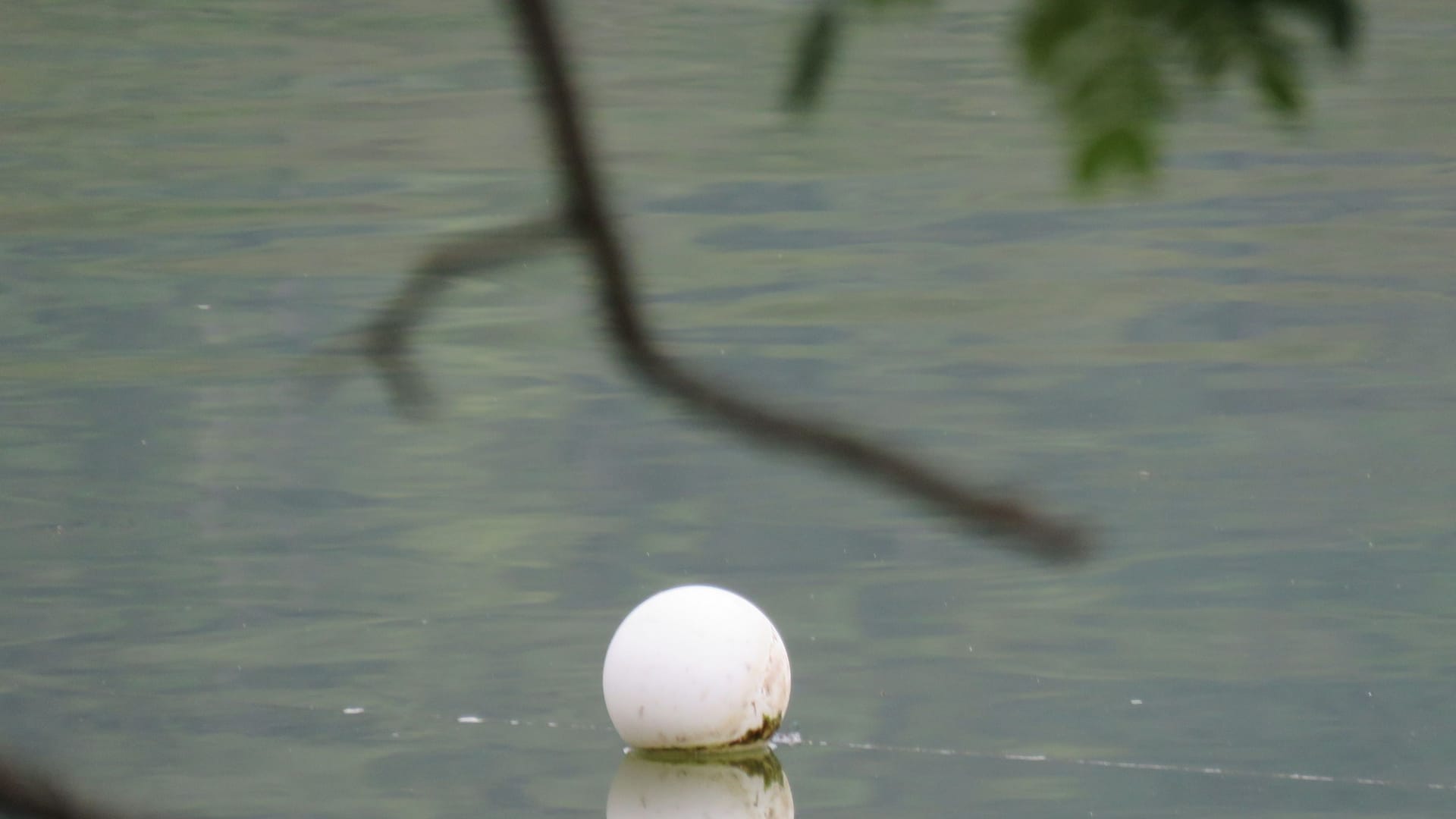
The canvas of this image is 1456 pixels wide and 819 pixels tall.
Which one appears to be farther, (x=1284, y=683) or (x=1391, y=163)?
(x=1391, y=163)

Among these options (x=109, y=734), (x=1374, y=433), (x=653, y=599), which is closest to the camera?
(x=653, y=599)

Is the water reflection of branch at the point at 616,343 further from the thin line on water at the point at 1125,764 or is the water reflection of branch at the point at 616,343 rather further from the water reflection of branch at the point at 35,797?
the thin line on water at the point at 1125,764

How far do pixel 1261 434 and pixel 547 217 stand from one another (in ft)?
16.8

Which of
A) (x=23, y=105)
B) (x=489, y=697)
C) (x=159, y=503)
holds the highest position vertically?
(x=489, y=697)

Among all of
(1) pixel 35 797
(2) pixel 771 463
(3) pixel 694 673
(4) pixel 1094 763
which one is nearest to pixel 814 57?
(1) pixel 35 797

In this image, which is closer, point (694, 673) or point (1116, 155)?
point (1116, 155)

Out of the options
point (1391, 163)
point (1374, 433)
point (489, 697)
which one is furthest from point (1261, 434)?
point (1391, 163)

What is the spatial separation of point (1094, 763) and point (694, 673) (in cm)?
60

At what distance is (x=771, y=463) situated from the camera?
524 cm

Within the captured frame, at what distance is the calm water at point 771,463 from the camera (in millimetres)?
3750

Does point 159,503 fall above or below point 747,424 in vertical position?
below

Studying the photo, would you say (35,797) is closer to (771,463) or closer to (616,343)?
(616,343)

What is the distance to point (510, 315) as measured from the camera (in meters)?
7.06

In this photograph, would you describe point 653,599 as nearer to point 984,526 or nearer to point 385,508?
point 385,508
